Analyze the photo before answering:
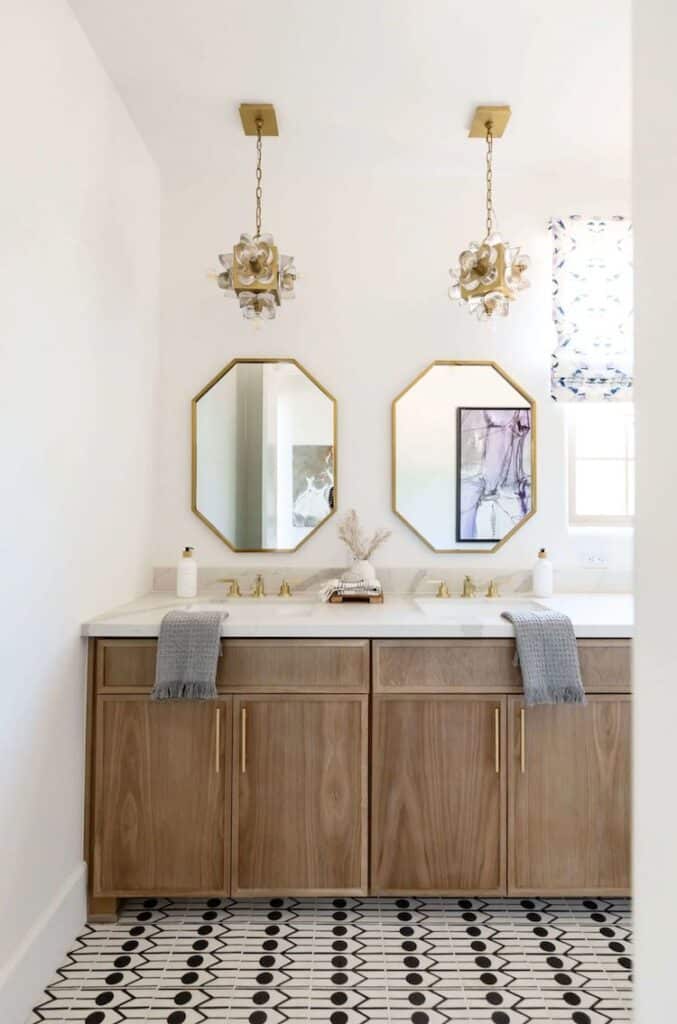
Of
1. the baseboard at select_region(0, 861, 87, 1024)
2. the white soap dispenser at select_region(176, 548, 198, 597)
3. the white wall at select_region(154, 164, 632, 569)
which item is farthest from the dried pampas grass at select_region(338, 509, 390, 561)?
the baseboard at select_region(0, 861, 87, 1024)

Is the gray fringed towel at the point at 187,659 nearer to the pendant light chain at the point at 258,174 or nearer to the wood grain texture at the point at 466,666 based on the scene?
the wood grain texture at the point at 466,666

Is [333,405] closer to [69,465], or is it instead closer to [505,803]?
[69,465]

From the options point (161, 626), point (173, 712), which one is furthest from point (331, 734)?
point (161, 626)

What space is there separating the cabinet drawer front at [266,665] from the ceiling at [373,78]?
185 centimetres

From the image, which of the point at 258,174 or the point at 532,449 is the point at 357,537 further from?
the point at 258,174

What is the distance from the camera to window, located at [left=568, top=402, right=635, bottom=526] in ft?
9.14

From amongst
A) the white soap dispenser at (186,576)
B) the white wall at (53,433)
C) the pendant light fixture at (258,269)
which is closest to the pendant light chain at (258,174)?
the pendant light fixture at (258,269)

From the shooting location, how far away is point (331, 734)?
201 cm

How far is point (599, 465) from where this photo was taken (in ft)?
9.20

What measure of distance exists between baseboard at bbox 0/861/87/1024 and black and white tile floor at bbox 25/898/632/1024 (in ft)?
0.14

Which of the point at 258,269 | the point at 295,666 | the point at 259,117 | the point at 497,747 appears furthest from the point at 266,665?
the point at 259,117

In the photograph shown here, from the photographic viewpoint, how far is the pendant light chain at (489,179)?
242 centimetres

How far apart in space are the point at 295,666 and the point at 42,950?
→ 3.23 feet

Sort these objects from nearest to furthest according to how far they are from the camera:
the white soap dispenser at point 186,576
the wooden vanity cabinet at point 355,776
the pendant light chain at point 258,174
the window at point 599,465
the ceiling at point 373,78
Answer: the ceiling at point 373,78 < the wooden vanity cabinet at point 355,776 < the pendant light chain at point 258,174 < the white soap dispenser at point 186,576 < the window at point 599,465
